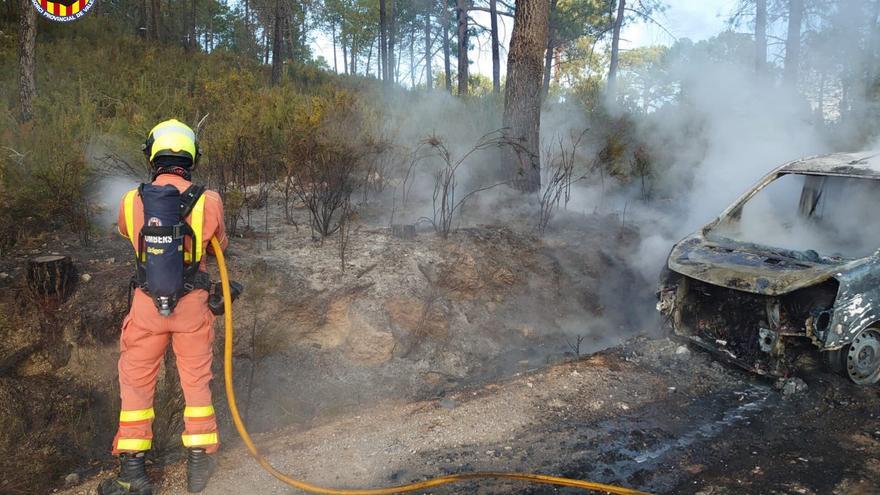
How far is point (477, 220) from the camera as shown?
25.8 feet

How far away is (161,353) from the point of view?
3152 mm

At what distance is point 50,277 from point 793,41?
56.1 ft

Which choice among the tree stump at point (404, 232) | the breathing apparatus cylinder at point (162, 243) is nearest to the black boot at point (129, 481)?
the breathing apparatus cylinder at point (162, 243)

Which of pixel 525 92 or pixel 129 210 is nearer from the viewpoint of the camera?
pixel 129 210

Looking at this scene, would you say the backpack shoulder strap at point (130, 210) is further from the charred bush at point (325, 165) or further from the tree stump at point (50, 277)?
the charred bush at point (325, 165)

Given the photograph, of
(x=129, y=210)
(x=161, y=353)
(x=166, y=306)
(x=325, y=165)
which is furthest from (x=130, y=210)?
(x=325, y=165)

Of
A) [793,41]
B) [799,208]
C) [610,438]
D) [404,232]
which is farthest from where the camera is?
[793,41]

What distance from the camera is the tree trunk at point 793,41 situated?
14609mm

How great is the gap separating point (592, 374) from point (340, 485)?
7.72 feet

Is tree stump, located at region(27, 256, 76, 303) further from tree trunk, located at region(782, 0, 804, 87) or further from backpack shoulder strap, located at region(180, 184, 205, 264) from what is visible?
tree trunk, located at region(782, 0, 804, 87)

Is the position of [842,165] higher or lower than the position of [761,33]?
lower

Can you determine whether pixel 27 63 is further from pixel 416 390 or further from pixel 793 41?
pixel 793 41

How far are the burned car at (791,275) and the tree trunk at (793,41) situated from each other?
34.9 ft

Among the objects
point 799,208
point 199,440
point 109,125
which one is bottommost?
point 199,440
